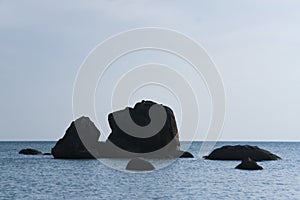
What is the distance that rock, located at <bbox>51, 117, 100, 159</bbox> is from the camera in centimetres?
11744

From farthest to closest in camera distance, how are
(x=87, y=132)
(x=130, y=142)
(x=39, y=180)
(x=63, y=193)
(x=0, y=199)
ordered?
(x=130, y=142)
(x=87, y=132)
(x=39, y=180)
(x=63, y=193)
(x=0, y=199)

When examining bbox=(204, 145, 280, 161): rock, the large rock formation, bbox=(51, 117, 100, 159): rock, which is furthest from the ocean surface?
bbox=(204, 145, 280, 161): rock

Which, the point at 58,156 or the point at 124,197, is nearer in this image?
the point at 124,197

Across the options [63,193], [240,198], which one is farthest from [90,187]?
[240,198]

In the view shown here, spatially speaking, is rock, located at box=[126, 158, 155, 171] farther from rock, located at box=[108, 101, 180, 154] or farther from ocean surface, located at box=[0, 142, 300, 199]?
rock, located at box=[108, 101, 180, 154]

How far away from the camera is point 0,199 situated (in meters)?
53.1

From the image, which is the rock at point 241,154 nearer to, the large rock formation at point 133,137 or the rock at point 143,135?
the large rock formation at point 133,137

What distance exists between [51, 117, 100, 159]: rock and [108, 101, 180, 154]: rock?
794cm

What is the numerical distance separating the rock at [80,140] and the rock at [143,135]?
794 centimetres

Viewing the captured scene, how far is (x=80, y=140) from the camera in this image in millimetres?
117312

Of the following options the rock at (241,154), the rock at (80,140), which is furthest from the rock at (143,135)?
the rock at (241,154)

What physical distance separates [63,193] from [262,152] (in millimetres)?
73785

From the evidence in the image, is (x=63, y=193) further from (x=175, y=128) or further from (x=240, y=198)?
(x=175, y=128)

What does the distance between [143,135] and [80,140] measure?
1647 centimetres
